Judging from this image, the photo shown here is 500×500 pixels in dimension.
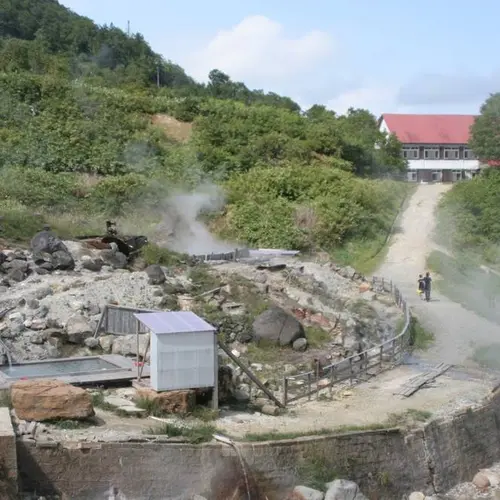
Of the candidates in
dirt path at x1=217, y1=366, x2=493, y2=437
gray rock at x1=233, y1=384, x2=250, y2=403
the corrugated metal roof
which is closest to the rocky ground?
dirt path at x1=217, y1=366, x2=493, y2=437

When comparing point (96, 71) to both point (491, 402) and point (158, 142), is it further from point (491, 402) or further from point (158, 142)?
point (491, 402)

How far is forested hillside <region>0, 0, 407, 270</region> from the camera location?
37.2 metres

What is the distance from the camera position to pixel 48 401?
44.7 feet

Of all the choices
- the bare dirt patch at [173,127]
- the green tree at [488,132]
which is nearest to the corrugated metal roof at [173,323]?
the bare dirt patch at [173,127]

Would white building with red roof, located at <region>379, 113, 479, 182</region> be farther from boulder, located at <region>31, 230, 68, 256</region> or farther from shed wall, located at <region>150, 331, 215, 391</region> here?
shed wall, located at <region>150, 331, 215, 391</region>

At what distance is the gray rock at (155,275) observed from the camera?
23.0 metres

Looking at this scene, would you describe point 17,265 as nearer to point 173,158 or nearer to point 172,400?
point 172,400

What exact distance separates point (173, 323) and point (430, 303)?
14547mm

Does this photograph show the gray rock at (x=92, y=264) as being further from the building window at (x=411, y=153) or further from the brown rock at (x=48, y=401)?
the building window at (x=411, y=153)

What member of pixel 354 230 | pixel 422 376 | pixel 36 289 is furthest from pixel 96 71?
pixel 422 376

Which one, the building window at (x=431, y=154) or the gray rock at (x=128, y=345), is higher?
the building window at (x=431, y=154)

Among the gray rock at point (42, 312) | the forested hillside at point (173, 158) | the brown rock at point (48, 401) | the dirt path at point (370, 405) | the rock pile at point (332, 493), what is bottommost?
the rock pile at point (332, 493)

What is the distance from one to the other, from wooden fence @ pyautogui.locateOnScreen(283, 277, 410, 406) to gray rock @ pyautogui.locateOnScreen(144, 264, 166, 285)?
212 inches

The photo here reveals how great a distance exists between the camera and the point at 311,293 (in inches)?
1013
